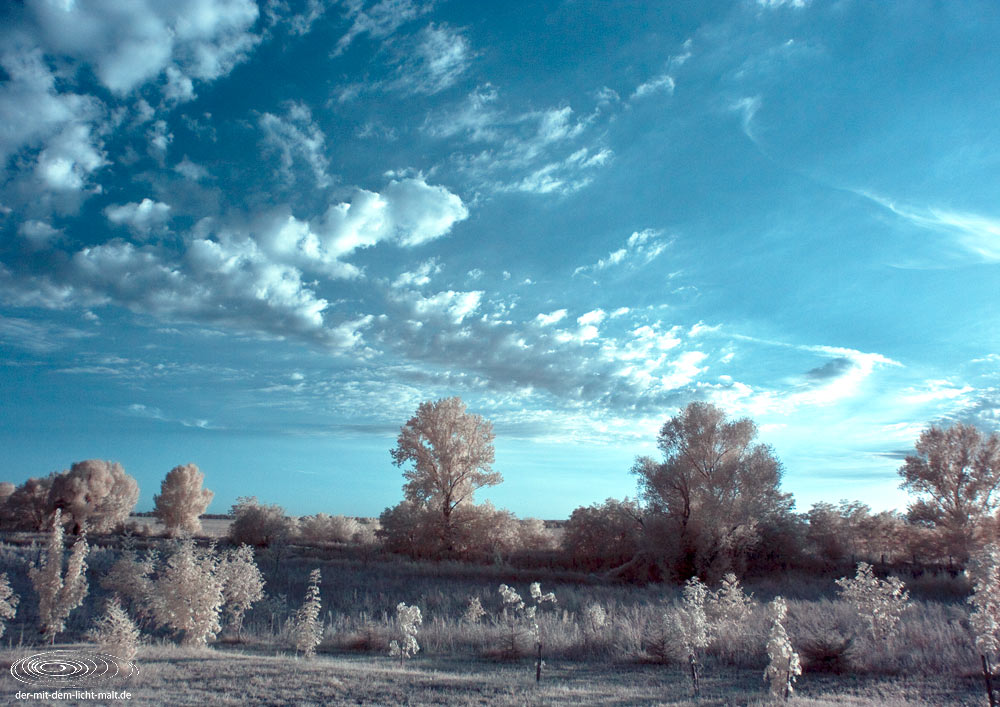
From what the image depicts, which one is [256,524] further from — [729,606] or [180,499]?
[729,606]

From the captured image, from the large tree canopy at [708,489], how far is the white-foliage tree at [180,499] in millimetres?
37160

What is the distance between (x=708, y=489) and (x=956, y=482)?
35.8 feet

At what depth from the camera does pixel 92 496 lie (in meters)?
42.5

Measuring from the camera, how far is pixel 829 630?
9.77 metres

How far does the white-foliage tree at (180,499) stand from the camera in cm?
4438

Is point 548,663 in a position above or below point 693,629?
below

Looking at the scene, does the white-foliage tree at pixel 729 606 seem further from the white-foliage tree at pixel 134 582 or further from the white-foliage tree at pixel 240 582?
the white-foliage tree at pixel 134 582

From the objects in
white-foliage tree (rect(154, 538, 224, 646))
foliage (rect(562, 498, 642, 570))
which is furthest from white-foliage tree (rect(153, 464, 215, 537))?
A: white-foliage tree (rect(154, 538, 224, 646))

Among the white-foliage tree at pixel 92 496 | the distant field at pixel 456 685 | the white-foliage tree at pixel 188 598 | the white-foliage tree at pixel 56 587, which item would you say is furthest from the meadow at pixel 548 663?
the white-foliage tree at pixel 92 496

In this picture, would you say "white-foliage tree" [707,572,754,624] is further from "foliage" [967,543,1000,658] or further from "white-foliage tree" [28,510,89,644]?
"white-foliage tree" [28,510,89,644]

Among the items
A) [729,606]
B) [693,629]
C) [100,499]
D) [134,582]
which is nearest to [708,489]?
[729,606]

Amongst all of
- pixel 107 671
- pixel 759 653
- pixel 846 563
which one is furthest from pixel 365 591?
pixel 846 563

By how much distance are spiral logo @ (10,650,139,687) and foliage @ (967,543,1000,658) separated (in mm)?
9741

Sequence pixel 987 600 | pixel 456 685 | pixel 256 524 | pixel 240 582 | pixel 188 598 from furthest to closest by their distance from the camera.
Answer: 1. pixel 256 524
2. pixel 240 582
3. pixel 188 598
4. pixel 456 685
5. pixel 987 600
